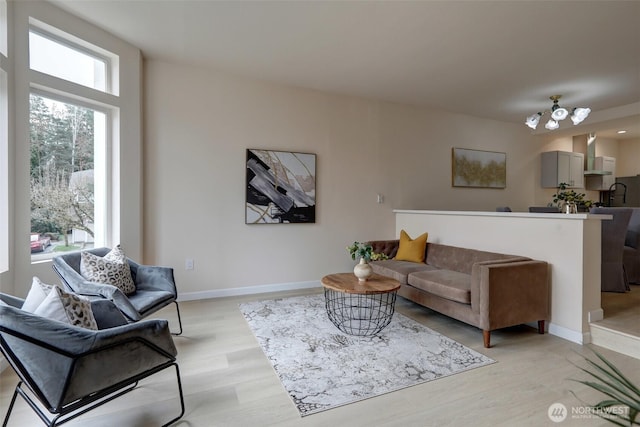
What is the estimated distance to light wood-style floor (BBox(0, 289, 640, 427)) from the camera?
5.82 feet

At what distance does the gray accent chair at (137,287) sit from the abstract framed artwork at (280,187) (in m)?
1.41

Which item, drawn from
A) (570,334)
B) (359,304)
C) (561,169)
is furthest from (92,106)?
(561,169)

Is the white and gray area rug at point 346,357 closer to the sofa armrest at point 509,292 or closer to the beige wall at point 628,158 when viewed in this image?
the sofa armrest at point 509,292

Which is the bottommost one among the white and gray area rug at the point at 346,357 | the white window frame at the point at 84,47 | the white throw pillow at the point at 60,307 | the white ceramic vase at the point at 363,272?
the white and gray area rug at the point at 346,357

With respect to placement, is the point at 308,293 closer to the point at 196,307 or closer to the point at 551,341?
the point at 196,307

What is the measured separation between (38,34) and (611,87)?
6443 millimetres

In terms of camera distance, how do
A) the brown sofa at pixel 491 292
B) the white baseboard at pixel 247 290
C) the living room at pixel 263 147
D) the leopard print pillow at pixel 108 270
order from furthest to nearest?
the white baseboard at pixel 247 290 < the living room at pixel 263 147 < the brown sofa at pixel 491 292 < the leopard print pillow at pixel 108 270

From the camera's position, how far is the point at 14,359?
56.3 inches

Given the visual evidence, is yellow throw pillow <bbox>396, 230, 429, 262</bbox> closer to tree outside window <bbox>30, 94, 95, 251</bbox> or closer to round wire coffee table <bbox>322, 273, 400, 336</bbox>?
round wire coffee table <bbox>322, 273, 400, 336</bbox>

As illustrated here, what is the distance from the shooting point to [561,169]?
6.07 m

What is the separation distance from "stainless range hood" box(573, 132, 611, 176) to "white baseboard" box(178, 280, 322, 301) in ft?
20.2

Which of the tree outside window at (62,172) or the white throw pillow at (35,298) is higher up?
the tree outside window at (62,172)

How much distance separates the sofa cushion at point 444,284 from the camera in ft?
9.34

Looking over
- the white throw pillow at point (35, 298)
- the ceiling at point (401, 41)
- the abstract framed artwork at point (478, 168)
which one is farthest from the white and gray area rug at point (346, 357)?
the abstract framed artwork at point (478, 168)
